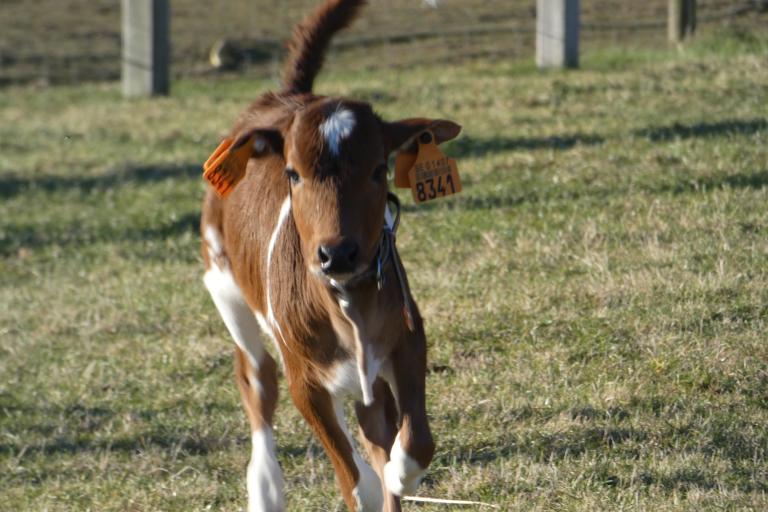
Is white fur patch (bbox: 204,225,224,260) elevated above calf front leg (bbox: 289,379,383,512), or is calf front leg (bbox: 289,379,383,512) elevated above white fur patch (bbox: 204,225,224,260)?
white fur patch (bbox: 204,225,224,260)

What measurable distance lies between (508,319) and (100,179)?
624cm

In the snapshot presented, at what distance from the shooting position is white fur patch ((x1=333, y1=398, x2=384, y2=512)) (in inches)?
199

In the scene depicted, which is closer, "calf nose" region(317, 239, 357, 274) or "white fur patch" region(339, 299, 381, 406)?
"calf nose" region(317, 239, 357, 274)

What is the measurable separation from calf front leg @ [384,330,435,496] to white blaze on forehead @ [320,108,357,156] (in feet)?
2.57

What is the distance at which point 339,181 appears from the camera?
15.1 ft

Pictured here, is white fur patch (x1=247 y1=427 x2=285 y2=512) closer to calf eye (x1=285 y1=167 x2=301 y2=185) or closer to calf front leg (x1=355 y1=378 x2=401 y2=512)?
calf front leg (x1=355 y1=378 x2=401 y2=512)

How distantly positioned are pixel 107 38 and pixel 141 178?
8.22 m

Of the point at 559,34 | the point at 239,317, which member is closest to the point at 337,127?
the point at 239,317

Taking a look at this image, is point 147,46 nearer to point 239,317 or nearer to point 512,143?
point 512,143

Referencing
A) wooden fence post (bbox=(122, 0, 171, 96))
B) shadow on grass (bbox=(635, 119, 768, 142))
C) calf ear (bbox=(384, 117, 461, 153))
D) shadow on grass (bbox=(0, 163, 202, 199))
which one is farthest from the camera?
wooden fence post (bbox=(122, 0, 171, 96))

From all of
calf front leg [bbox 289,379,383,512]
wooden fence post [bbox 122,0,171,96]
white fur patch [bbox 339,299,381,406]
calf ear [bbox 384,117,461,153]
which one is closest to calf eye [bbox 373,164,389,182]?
calf ear [bbox 384,117,461,153]

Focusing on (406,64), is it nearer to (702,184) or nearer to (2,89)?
(2,89)

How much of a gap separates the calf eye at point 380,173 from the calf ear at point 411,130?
148mm

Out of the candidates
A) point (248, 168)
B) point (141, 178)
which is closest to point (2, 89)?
point (141, 178)
